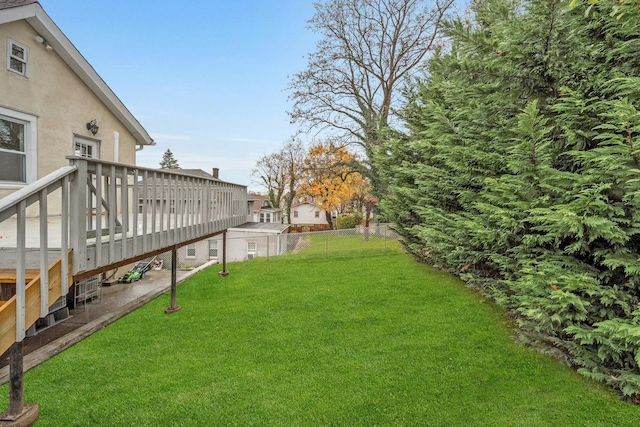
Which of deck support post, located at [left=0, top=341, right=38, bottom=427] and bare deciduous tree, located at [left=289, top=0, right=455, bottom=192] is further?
bare deciduous tree, located at [left=289, top=0, right=455, bottom=192]

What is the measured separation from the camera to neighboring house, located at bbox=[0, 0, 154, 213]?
607 cm

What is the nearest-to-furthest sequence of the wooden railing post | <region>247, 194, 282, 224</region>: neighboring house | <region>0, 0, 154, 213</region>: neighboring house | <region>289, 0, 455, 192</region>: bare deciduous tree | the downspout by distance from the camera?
the wooden railing post < <region>0, 0, 154, 213</region>: neighboring house < the downspout < <region>289, 0, 455, 192</region>: bare deciduous tree < <region>247, 194, 282, 224</region>: neighboring house

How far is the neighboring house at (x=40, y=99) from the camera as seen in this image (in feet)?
19.9

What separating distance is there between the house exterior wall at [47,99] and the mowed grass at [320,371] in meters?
4.27

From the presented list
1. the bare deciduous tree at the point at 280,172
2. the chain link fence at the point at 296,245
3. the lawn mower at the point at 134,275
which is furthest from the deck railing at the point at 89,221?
the bare deciduous tree at the point at 280,172

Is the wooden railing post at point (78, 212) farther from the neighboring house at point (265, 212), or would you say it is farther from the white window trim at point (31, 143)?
the neighboring house at point (265, 212)

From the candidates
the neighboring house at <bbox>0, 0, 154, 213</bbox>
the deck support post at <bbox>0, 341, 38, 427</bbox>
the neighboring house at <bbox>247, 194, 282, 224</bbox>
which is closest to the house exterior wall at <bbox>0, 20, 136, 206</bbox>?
the neighboring house at <bbox>0, 0, 154, 213</bbox>

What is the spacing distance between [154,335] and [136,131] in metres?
7.47

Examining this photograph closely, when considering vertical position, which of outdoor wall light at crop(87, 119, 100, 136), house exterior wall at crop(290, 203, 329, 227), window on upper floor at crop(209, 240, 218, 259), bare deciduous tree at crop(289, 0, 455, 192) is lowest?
window on upper floor at crop(209, 240, 218, 259)

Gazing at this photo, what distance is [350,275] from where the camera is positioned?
7508mm

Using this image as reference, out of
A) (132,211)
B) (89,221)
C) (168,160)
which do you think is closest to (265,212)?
(168,160)

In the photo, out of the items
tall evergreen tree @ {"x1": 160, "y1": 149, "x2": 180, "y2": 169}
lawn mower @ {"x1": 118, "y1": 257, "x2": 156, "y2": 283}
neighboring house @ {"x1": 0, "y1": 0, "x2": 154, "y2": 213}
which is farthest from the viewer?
tall evergreen tree @ {"x1": 160, "y1": 149, "x2": 180, "y2": 169}

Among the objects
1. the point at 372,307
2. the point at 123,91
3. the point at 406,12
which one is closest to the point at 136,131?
the point at 123,91

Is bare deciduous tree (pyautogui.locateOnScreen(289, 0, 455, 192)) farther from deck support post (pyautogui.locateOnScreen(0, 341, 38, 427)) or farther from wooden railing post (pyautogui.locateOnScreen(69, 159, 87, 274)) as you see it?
deck support post (pyautogui.locateOnScreen(0, 341, 38, 427))
